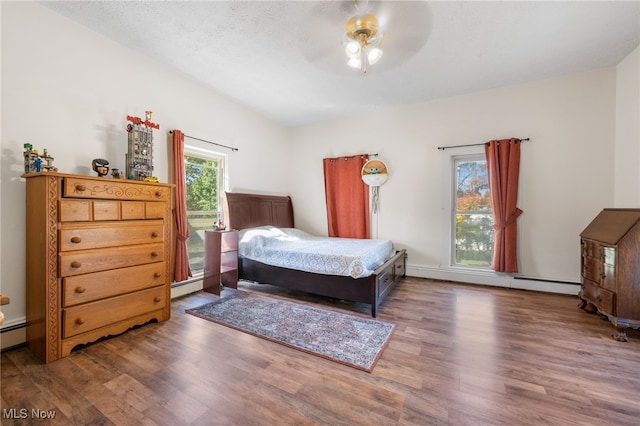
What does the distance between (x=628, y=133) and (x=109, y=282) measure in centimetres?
542

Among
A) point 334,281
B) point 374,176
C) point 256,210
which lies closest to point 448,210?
point 374,176

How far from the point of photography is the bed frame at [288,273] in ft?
8.68

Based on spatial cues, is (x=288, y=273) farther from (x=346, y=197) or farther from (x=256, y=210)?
(x=346, y=197)

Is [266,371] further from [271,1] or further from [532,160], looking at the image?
[532,160]

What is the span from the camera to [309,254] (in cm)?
296

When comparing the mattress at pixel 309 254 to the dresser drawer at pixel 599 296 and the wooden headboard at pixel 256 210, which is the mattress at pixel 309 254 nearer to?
the wooden headboard at pixel 256 210

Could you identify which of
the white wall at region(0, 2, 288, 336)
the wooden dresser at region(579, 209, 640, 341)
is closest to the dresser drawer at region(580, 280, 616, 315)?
the wooden dresser at region(579, 209, 640, 341)

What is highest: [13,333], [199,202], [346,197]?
[346,197]

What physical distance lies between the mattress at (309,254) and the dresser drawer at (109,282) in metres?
1.17

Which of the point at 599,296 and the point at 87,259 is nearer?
the point at 87,259

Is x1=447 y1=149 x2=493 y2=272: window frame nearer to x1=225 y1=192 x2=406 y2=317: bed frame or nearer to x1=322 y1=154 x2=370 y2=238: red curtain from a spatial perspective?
x1=225 y1=192 x2=406 y2=317: bed frame

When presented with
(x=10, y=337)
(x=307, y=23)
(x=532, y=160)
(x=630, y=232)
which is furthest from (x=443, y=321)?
(x=10, y=337)

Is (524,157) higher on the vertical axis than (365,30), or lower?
lower

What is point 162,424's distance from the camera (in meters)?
1.28
